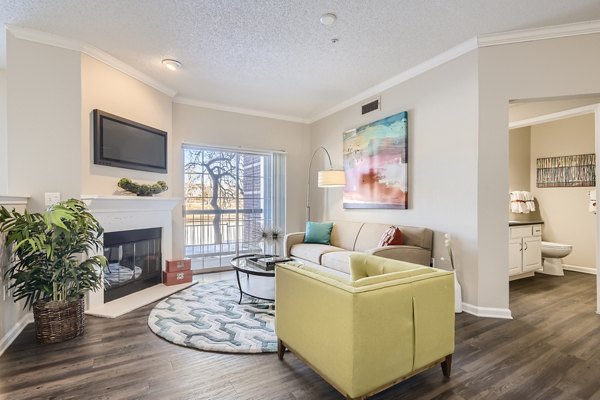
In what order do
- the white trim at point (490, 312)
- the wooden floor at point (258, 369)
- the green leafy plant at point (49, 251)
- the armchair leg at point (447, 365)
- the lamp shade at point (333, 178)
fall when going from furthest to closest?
1. the lamp shade at point (333, 178)
2. the white trim at point (490, 312)
3. the green leafy plant at point (49, 251)
4. the armchair leg at point (447, 365)
5. the wooden floor at point (258, 369)

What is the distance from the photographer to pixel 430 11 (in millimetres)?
2645

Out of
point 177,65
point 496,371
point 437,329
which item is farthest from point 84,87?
point 496,371

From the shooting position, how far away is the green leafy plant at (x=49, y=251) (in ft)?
7.89

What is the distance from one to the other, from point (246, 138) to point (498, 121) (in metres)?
3.83

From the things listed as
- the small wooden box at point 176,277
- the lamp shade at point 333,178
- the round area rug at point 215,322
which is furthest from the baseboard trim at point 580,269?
the small wooden box at point 176,277

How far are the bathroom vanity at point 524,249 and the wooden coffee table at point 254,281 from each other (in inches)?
135

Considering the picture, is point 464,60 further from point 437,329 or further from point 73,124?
point 73,124

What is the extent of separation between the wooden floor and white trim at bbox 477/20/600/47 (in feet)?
9.11

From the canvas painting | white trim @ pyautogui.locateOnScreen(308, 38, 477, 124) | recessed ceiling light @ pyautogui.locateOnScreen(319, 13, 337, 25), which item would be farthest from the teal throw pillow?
recessed ceiling light @ pyautogui.locateOnScreen(319, 13, 337, 25)

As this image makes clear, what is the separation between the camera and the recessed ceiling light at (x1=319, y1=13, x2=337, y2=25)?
→ 2666 millimetres

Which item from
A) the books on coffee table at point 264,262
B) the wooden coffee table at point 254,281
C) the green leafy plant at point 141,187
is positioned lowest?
the wooden coffee table at point 254,281

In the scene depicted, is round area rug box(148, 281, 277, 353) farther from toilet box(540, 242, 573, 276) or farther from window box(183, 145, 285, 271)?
toilet box(540, 242, 573, 276)

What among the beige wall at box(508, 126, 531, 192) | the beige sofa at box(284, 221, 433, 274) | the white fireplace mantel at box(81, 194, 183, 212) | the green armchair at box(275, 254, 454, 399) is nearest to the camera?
the green armchair at box(275, 254, 454, 399)

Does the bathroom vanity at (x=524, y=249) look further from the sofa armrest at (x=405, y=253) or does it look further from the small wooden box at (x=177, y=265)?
the small wooden box at (x=177, y=265)
